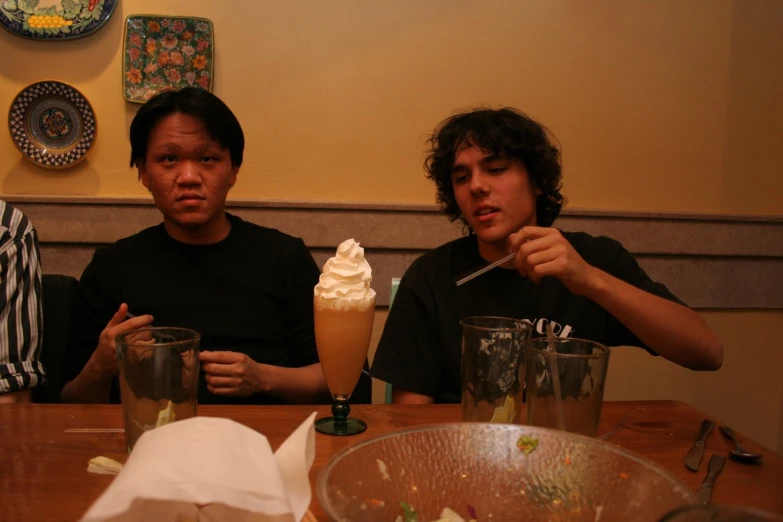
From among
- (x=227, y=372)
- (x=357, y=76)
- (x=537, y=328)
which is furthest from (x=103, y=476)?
(x=357, y=76)

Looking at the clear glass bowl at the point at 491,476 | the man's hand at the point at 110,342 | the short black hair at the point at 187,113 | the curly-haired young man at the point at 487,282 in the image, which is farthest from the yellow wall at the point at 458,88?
the clear glass bowl at the point at 491,476

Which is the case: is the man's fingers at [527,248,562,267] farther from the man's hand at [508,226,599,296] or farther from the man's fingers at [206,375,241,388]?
the man's fingers at [206,375,241,388]

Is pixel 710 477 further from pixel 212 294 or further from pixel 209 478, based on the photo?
pixel 212 294

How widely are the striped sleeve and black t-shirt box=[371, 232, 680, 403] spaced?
747 millimetres

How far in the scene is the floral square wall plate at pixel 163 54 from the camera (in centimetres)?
194

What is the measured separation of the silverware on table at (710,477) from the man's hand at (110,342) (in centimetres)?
87

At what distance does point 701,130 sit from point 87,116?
2147 millimetres

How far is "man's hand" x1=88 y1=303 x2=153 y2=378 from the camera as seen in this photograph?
1069 millimetres

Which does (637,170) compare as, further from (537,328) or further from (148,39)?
(148,39)

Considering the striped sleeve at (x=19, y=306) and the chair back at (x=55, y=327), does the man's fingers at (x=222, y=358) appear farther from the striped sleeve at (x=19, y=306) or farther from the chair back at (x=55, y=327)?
the chair back at (x=55, y=327)

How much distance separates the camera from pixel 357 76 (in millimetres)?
2031

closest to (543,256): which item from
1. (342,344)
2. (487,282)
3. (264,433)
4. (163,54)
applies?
(487,282)

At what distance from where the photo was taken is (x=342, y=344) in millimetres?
896

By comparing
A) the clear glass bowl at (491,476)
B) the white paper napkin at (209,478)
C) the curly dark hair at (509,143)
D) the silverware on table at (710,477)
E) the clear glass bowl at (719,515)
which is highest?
the curly dark hair at (509,143)
